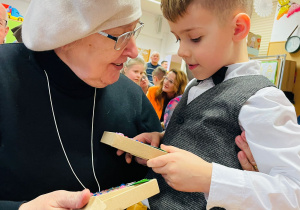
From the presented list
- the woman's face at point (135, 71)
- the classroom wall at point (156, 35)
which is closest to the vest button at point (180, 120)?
the woman's face at point (135, 71)

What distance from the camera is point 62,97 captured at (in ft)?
3.10

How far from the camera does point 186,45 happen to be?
0.98 meters

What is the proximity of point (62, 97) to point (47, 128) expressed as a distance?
124 mm

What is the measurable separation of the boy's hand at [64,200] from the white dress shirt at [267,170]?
1.28 ft

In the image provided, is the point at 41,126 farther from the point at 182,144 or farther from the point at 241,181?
the point at 241,181

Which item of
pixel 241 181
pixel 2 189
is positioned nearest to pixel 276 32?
pixel 241 181

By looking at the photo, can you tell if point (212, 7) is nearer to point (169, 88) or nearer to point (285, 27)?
point (169, 88)

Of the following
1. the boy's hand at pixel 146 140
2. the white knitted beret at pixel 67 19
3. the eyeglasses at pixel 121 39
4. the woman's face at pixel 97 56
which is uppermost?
the white knitted beret at pixel 67 19

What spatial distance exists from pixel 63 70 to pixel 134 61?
320 cm

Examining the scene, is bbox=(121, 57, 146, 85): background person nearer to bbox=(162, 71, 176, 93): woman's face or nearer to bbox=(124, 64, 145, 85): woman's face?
bbox=(124, 64, 145, 85): woman's face

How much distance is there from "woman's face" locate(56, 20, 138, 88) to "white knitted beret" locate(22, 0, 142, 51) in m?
0.05

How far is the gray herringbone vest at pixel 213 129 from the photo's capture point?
0.88 meters

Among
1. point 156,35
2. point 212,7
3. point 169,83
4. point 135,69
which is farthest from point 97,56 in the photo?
point 156,35

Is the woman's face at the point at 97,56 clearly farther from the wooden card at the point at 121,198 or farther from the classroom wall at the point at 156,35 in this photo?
the classroom wall at the point at 156,35
